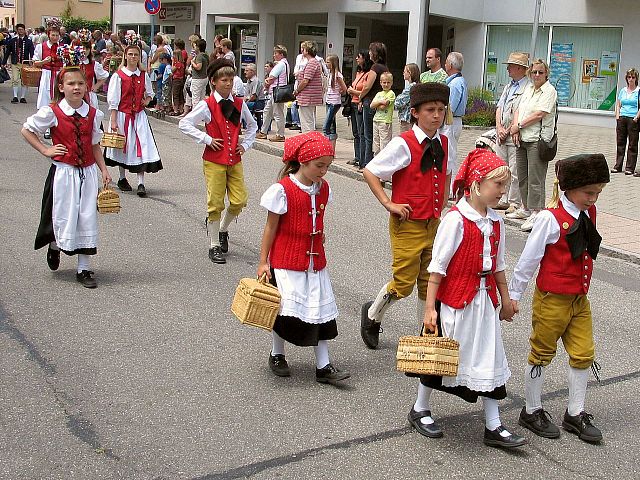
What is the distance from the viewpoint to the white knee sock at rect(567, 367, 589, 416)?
488cm

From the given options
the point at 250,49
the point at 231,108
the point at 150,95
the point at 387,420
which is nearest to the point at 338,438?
the point at 387,420

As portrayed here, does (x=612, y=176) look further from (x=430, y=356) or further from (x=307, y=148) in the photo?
(x=430, y=356)

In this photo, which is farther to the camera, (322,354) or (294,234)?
(322,354)

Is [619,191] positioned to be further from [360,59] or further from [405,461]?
[405,461]

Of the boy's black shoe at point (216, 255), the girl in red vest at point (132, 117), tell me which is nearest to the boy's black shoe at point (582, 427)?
the boy's black shoe at point (216, 255)

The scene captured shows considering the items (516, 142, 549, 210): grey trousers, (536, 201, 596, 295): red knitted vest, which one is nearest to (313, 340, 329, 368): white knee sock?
(536, 201, 596, 295): red knitted vest

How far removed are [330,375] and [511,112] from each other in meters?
6.88

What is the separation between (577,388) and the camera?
4.90 meters

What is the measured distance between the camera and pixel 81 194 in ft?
24.5

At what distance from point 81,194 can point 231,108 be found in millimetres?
1858

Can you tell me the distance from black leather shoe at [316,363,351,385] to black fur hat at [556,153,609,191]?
182 centimetres

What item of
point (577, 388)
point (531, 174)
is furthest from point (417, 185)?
point (531, 174)

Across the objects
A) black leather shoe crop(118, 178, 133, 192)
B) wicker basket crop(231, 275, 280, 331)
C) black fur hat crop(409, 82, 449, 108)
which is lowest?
black leather shoe crop(118, 178, 133, 192)

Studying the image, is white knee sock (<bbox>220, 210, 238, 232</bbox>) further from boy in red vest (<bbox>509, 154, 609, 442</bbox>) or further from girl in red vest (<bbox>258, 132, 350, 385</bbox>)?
boy in red vest (<bbox>509, 154, 609, 442</bbox>)
